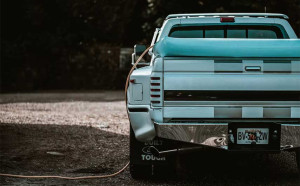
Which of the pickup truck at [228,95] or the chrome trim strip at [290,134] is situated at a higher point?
the pickup truck at [228,95]

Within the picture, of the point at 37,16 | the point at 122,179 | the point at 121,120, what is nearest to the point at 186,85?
the point at 122,179

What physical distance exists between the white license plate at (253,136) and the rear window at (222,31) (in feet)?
5.74

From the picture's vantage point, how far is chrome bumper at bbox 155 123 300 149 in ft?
16.6

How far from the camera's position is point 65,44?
23.7m

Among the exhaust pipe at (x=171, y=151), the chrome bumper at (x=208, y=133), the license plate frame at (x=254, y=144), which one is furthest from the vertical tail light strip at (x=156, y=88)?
the license plate frame at (x=254, y=144)

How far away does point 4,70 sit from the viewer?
2320 centimetres

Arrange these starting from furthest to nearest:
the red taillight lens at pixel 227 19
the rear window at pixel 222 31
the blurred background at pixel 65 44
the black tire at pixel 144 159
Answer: the blurred background at pixel 65 44, the rear window at pixel 222 31, the red taillight lens at pixel 227 19, the black tire at pixel 144 159

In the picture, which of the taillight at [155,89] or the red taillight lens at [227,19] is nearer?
the taillight at [155,89]

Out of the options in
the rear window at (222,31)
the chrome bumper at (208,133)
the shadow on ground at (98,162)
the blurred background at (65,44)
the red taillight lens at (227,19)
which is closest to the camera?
the chrome bumper at (208,133)

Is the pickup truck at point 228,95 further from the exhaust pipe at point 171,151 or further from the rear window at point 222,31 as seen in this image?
the rear window at point 222,31

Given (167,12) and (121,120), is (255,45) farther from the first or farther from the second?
(167,12)

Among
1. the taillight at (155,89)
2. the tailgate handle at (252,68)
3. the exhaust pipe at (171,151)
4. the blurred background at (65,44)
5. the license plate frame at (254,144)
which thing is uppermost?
the tailgate handle at (252,68)

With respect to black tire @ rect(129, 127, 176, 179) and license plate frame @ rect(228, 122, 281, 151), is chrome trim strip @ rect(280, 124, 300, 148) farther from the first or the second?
black tire @ rect(129, 127, 176, 179)

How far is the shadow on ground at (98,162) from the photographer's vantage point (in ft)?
19.3
